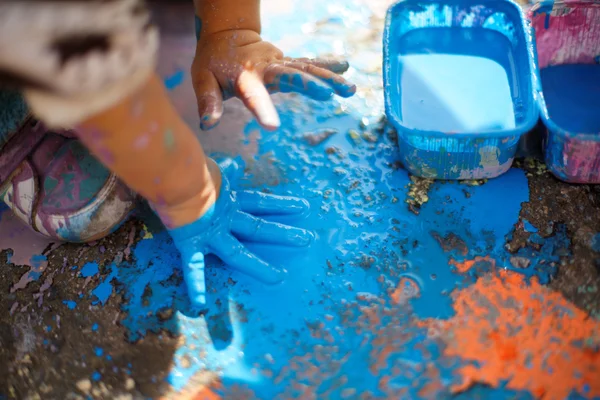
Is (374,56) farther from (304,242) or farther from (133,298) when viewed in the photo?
(133,298)

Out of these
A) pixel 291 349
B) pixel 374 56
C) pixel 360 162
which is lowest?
pixel 291 349

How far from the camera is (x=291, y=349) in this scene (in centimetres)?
108

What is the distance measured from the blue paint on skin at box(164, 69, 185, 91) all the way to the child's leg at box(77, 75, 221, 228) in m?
0.54

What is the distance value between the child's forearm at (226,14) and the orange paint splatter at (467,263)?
0.71 meters

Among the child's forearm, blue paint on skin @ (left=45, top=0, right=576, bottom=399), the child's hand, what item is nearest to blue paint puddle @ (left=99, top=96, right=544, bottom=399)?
blue paint on skin @ (left=45, top=0, right=576, bottom=399)

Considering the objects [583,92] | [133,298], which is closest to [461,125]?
[583,92]

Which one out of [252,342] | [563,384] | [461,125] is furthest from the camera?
[461,125]

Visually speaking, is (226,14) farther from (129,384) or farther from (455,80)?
(129,384)

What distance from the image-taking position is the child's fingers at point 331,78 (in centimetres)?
122

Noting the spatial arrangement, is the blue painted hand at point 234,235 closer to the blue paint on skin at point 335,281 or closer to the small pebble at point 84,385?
the blue paint on skin at point 335,281

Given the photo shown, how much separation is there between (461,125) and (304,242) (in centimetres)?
46

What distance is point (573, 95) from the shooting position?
140 centimetres

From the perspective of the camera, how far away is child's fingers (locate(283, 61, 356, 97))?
1.22 metres

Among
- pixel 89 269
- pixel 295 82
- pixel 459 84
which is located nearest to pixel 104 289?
pixel 89 269
